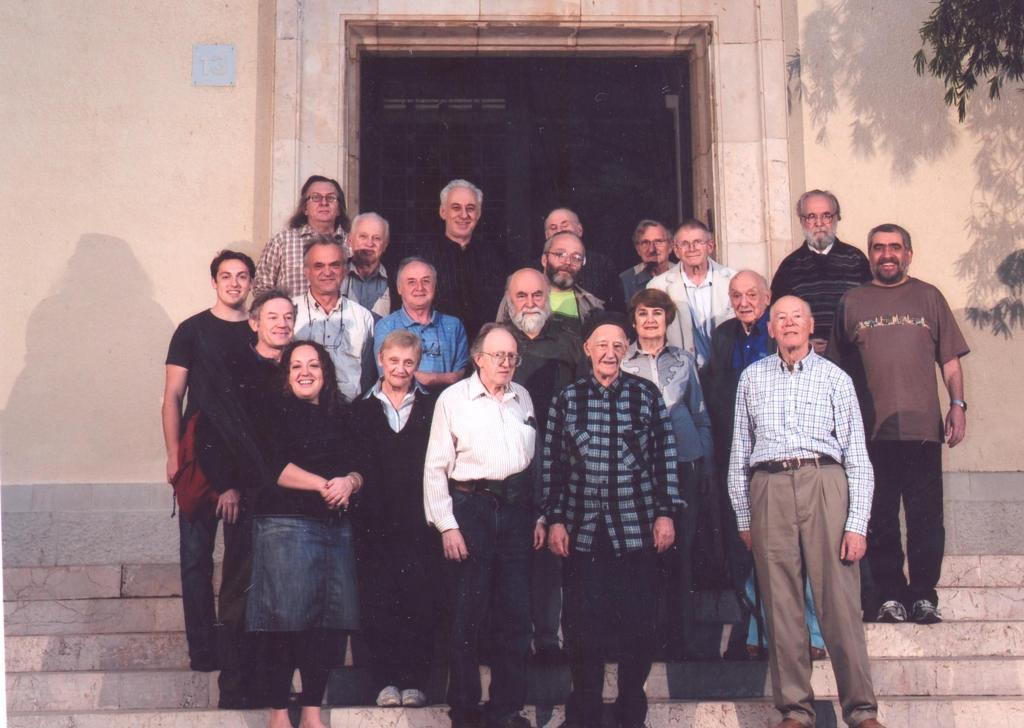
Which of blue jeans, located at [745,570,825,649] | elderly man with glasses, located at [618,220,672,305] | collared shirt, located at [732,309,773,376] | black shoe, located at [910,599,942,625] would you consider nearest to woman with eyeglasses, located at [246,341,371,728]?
blue jeans, located at [745,570,825,649]

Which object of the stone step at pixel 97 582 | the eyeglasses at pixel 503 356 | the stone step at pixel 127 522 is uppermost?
the eyeglasses at pixel 503 356

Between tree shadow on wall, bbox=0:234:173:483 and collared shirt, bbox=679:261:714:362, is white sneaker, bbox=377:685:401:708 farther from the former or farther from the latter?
tree shadow on wall, bbox=0:234:173:483

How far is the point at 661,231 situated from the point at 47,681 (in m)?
3.59

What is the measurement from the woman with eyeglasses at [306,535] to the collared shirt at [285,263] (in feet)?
4.55

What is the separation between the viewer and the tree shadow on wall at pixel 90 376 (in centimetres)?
752

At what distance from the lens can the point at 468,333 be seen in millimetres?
6582

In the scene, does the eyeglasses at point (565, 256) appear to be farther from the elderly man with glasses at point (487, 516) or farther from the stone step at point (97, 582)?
the stone step at point (97, 582)

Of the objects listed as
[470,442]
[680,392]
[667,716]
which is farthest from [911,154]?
[667,716]

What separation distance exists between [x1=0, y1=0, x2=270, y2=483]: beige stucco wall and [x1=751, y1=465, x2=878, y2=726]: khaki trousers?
3849mm

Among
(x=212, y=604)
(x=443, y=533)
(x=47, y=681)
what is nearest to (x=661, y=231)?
(x=443, y=533)

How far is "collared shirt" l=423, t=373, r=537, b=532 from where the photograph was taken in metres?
5.14

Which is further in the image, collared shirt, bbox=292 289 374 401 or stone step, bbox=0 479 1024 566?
stone step, bbox=0 479 1024 566

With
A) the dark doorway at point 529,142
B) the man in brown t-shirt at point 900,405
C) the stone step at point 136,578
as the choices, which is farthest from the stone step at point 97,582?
the man in brown t-shirt at point 900,405

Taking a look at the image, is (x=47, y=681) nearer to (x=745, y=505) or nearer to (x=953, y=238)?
(x=745, y=505)
